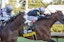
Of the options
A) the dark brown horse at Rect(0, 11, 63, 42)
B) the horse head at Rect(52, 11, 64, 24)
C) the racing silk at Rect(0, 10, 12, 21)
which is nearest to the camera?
the dark brown horse at Rect(0, 11, 63, 42)

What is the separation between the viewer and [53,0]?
1246 cm

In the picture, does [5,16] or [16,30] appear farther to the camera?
[5,16]

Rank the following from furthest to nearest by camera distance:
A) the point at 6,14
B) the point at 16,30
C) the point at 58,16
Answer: the point at 58,16, the point at 6,14, the point at 16,30

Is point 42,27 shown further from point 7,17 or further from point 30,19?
point 7,17

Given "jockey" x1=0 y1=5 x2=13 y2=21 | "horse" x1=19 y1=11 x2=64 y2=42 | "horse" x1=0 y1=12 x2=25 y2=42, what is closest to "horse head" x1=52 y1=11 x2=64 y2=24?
"horse" x1=19 y1=11 x2=64 y2=42

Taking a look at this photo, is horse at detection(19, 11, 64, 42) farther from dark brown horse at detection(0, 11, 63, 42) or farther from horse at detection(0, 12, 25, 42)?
horse at detection(0, 12, 25, 42)

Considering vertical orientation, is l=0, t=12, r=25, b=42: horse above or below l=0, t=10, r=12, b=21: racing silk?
below

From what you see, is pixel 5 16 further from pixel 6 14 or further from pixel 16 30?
pixel 16 30

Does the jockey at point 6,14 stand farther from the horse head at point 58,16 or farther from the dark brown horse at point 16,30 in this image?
the horse head at point 58,16

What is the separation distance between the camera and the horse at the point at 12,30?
683cm

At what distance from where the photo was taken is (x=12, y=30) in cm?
692

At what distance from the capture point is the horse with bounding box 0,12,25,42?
6.83 metres

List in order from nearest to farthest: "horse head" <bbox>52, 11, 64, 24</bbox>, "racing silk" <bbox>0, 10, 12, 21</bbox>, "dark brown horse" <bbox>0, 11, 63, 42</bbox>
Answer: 1. "dark brown horse" <bbox>0, 11, 63, 42</bbox>
2. "racing silk" <bbox>0, 10, 12, 21</bbox>
3. "horse head" <bbox>52, 11, 64, 24</bbox>

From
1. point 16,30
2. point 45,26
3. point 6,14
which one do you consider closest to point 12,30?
point 16,30
